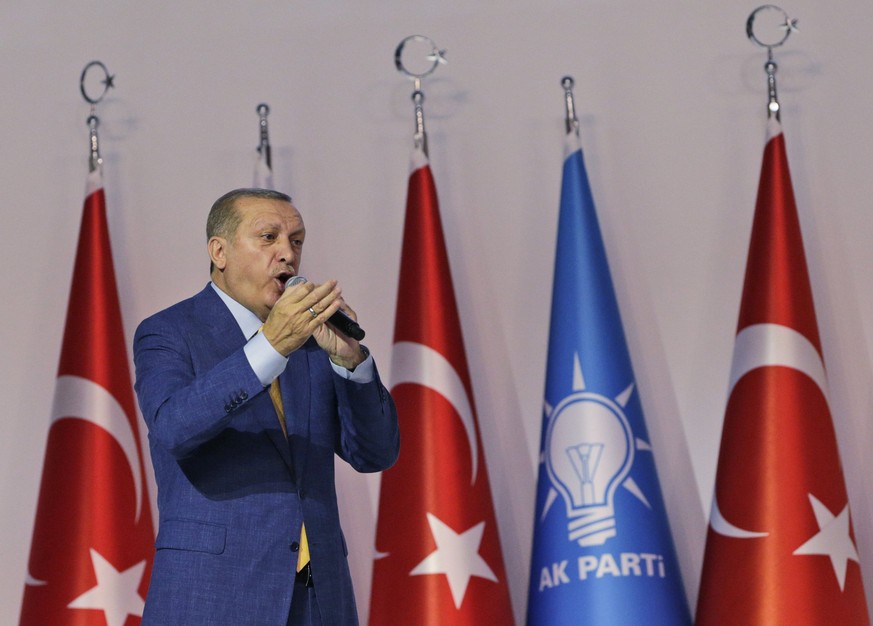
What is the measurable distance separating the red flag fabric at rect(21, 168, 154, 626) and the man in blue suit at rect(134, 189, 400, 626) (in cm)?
141

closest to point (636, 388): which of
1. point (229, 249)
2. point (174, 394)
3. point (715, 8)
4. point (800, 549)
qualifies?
point (800, 549)

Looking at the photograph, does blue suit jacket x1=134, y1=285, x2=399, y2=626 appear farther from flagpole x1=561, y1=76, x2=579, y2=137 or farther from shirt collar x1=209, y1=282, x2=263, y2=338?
flagpole x1=561, y1=76, x2=579, y2=137

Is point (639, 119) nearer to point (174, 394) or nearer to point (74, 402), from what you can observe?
point (74, 402)

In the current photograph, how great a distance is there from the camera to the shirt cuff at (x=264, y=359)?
6.18ft

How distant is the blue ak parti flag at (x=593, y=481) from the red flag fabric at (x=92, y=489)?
45.9 inches

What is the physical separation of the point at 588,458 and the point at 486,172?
1065 mm

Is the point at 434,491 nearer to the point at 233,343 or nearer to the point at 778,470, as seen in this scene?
the point at 778,470

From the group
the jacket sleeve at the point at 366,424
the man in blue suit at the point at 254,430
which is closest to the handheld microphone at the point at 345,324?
the man in blue suit at the point at 254,430

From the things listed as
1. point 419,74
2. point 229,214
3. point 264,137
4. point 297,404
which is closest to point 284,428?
point 297,404

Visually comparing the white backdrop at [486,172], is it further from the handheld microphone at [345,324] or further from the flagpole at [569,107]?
the handheld microphone at [345,324]

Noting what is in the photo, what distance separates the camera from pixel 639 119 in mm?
3828

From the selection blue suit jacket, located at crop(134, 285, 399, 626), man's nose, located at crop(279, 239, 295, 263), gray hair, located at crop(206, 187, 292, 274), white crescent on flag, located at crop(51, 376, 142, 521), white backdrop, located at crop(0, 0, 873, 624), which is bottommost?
blue suit jacket, located at crop(134, 285, 399, 626)

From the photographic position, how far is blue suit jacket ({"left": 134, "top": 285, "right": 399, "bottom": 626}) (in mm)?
1913

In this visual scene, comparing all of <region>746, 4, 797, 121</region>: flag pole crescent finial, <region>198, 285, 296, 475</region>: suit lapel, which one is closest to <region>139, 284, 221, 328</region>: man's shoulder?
<region>198, 285, 296, 475</region>: suit lapel
